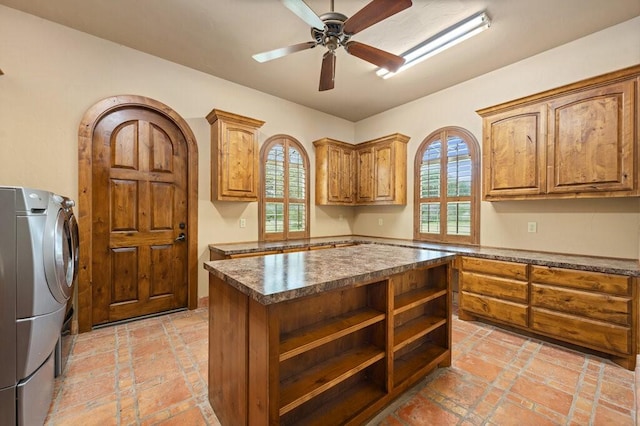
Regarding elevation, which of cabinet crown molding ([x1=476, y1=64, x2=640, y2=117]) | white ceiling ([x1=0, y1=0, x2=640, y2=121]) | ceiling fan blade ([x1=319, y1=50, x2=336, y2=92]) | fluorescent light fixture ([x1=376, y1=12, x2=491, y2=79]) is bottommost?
cabinet crown molding ([x1=476, y1=64, x2=640, y2=117])

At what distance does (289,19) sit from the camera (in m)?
2.54

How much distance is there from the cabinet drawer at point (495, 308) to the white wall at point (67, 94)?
315 centimetres

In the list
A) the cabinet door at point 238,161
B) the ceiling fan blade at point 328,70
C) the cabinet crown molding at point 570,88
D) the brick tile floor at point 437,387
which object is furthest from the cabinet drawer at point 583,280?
the cabinet door at point 238,161

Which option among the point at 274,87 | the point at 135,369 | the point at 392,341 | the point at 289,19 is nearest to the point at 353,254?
the point at 392,341

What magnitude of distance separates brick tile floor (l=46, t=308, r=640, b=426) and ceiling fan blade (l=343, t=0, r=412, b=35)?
263 centimetres

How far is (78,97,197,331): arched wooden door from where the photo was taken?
2852 mm

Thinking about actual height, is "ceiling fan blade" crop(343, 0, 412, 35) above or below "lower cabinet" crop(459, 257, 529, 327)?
above

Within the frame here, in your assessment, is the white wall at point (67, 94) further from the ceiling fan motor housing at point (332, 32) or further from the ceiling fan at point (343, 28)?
the ceiling fan motor housing at point (332, 32)

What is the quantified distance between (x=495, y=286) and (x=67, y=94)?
4.88 metres

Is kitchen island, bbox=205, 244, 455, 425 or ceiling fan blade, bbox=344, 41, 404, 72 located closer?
kitchen island, bbox=205, 244, 455, 425

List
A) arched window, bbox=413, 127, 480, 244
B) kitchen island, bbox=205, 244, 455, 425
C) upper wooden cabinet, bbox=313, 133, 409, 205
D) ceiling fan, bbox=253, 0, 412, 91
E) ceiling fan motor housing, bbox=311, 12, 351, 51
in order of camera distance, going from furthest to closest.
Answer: upper wooden cabinet, bbox=313, 133, 409, 205 < arched window, bbox=413, 127, 480, 244 < ceiling fan motor housing, bbox=311, 12, 351, 51 < ceiling fan, bbox=253, 0, 412, 91 < kitchen island, bbox=205, 244, 455, 425

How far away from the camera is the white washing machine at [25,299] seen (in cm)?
132

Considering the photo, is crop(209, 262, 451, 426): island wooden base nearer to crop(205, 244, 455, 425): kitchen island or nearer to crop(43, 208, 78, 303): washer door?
crop(205, 244, 455, 425): kitchen island

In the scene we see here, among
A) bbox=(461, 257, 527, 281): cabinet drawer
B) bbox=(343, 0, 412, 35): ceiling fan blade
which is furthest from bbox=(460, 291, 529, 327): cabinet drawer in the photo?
bbox=(343, 0, 412, 35): ceiling fan blade
